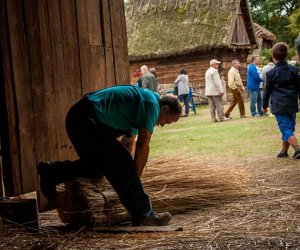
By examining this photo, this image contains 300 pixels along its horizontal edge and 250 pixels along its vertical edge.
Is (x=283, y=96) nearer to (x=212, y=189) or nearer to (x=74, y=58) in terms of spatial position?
(x=212, y=189)

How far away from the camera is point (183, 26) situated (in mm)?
29672

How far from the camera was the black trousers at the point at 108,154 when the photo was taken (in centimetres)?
414

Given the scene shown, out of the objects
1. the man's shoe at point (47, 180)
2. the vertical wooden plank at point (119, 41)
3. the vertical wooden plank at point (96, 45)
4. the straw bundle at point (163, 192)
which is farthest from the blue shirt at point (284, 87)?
the man's shoe at point (47, 180)

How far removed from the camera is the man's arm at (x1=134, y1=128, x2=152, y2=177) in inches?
160

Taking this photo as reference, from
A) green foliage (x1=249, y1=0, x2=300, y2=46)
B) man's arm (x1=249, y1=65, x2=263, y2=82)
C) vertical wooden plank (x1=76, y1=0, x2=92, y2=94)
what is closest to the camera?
vertical wooden plank (x1=76, y1=0, x2=92, y2=94)

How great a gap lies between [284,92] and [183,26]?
2263 centimetres

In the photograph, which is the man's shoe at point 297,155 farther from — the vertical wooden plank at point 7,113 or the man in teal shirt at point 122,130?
the vertical wooden plank at point 7,113

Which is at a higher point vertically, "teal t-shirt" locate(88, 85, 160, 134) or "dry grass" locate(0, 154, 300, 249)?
"teal t-shirt" locate(88, 85, 160, 134)

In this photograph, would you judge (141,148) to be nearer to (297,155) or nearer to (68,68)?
(68,68)

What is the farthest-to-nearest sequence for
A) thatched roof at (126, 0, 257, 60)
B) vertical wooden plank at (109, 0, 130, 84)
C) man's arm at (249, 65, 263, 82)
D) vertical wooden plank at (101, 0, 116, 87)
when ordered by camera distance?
thatched roof at (126, 0, 257, 60)
man's arm at (249, 65, 263, 82)
vertical wooden plank at (109, 0, 130, 84)
vertical wooden plank at (101, 0, 116, 87)

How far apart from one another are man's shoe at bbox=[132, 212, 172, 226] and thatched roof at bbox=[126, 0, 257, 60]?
24158 millimetres

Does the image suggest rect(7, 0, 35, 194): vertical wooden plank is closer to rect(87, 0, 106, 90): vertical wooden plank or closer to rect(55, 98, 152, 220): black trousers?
rect(55, 98, 152, 220): black trousers

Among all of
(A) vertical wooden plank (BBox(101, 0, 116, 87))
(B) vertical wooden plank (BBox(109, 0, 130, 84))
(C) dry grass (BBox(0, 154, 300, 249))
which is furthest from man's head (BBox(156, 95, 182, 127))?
(B) vertical wooden plank (BBox(109, 0, 130, 84))

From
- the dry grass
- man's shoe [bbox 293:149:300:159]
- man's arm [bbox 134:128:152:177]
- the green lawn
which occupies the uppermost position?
man's arm [bbox 134:128:152:177]
